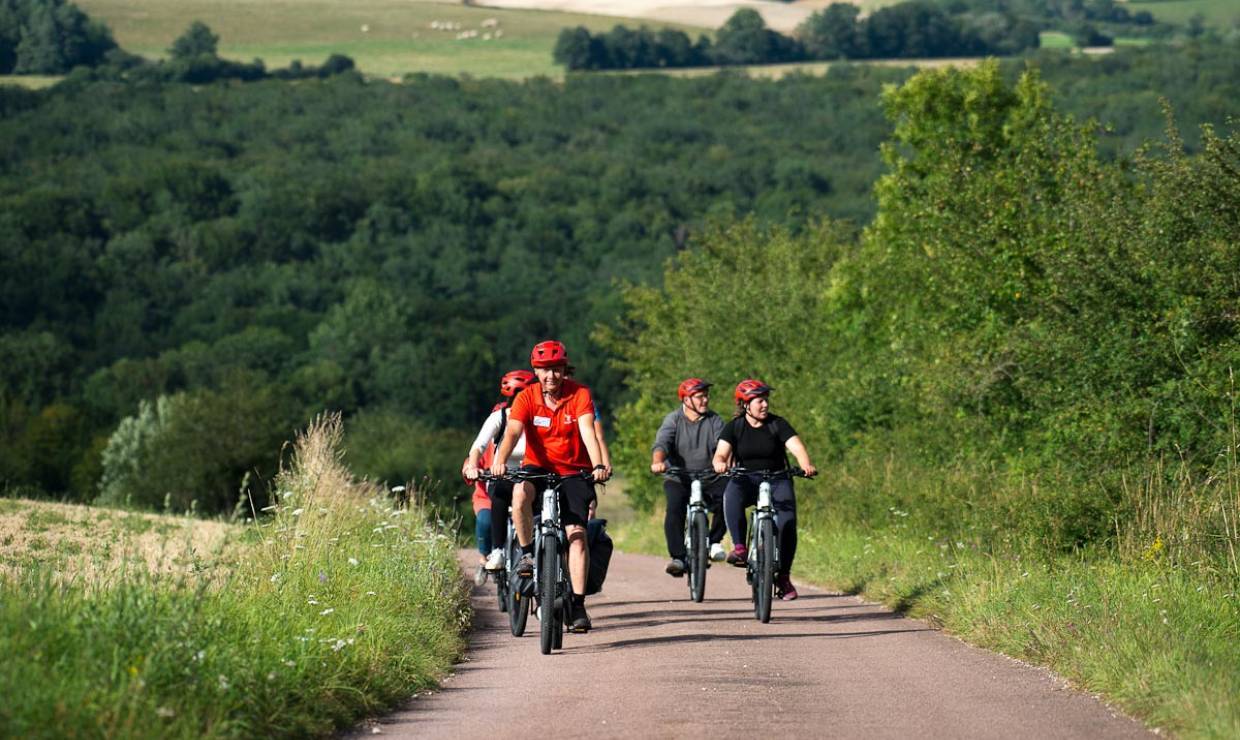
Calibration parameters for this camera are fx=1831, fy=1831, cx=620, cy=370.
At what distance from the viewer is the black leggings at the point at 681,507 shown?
15.2 m

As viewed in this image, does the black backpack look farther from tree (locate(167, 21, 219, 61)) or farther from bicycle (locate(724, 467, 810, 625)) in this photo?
tree (locate(167, 21, 219, 61))

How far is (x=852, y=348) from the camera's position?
37875mm

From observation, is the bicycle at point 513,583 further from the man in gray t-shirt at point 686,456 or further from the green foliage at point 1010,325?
the green foliage at point 1010,325

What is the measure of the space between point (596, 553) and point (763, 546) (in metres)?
1.93

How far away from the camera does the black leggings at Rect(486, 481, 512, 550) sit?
1265 centimetres

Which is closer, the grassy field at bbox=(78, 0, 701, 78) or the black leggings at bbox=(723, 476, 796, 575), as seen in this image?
the black leggings at bbox=(723, 476, 796, 575)

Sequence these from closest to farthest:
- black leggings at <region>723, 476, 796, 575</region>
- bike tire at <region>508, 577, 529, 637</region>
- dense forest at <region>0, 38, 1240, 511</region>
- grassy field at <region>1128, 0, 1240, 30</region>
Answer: bike tire at <region>508, 577, 529, 637</region> → black leggings at <region>723, 476, 796, 575</region> → dense forest at <region>0, 38, 1240, 511</region> → grassy field at <region>1128, 0, 1240, 30</region>

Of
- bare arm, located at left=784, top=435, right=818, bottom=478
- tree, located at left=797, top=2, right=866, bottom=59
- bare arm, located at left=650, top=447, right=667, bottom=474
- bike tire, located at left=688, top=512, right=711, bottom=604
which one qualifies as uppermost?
tree, located at left=797, top=2, right=866, bottom=59

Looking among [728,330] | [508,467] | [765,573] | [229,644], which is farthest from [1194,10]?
[229,644]

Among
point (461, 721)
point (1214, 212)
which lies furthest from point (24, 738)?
point (1214, 212)

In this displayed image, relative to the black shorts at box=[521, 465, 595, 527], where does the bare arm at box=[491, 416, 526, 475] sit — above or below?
above

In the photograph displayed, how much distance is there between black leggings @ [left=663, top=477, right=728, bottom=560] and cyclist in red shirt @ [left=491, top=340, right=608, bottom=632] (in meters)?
3.57

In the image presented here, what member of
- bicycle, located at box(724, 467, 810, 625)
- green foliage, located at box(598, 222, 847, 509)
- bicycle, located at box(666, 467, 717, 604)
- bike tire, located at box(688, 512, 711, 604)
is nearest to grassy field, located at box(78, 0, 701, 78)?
green foliage, located at box(598, 222, 847, 509)

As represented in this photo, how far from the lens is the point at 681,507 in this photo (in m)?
15.3
